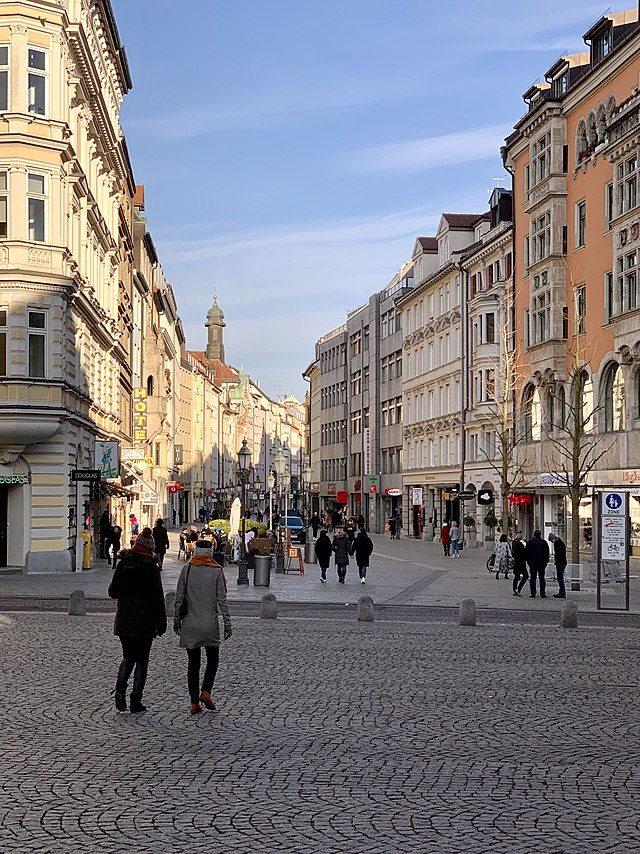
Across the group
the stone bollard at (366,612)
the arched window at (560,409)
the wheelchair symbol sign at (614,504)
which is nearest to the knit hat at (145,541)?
the stone bollard at (366,612)

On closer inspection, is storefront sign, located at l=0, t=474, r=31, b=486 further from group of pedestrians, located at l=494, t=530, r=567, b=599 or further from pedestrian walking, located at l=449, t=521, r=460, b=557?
pedestrian walking, located at l=449, t=521, r=460, b=557

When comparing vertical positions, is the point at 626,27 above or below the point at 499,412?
above

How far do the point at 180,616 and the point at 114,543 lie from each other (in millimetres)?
30377

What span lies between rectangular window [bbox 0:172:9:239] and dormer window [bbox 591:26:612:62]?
78.3ft

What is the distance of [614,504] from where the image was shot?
29.2m

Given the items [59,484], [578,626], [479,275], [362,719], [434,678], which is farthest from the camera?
[479,275]

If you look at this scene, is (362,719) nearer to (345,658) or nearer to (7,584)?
(345,658)

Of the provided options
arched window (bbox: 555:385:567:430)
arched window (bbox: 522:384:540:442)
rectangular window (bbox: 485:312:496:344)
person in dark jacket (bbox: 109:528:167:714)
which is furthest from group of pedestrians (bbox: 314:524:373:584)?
rectangular window (bbox: 485:312:496:344)

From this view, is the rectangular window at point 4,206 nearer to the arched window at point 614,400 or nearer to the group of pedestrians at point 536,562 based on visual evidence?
the group of pedestrians at point 536,562

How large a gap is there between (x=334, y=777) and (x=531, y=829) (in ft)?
7.17

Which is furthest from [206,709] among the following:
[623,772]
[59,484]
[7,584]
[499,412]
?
[499,412]

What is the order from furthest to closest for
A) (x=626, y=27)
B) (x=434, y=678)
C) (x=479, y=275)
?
(x=479, y=275) → (x=626, y=27) → (x=434, y=678)

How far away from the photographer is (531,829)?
870 cm

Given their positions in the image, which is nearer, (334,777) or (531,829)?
(531,829)
